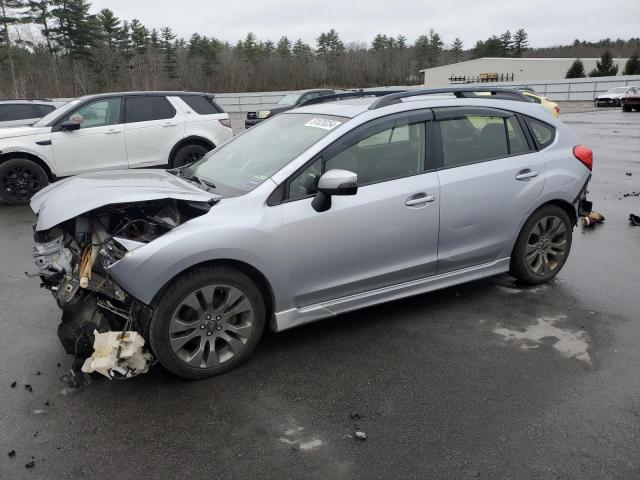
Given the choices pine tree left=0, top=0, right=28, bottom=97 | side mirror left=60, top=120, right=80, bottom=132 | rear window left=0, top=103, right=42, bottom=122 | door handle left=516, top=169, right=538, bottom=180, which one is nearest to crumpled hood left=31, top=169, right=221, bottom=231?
door handle left=516, top=169, right=538, bottom=180

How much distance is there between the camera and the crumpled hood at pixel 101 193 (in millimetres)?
3328

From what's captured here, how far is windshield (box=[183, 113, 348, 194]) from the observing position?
379 centimetres

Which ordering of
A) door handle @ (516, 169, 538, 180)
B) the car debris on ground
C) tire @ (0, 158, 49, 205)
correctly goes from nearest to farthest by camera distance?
door handle @ (516, 169, 538, 180) → the car debris on ground → tire @ (0, 158, 49, 205)

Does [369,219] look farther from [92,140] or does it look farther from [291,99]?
[291,99]

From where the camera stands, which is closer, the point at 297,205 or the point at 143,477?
the point at 143,477

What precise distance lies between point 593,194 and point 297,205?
7.30 metres

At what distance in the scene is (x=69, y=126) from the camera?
29.0 ft

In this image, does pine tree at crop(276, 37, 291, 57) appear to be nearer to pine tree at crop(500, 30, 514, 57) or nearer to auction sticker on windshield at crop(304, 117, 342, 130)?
pine tree at crop(500, 30, 514, 57)

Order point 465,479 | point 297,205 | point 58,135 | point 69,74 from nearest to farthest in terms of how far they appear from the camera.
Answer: point 465,479, point 297,205, point 58,135, point 69,74

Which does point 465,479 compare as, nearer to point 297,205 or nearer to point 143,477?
point 143,477

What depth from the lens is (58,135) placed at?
8875 mm

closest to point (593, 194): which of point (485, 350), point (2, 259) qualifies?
point (485, 350)

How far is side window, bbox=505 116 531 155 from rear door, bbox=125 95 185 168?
260 inches

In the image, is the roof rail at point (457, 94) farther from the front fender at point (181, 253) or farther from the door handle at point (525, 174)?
the front fender at point (181, 253)
